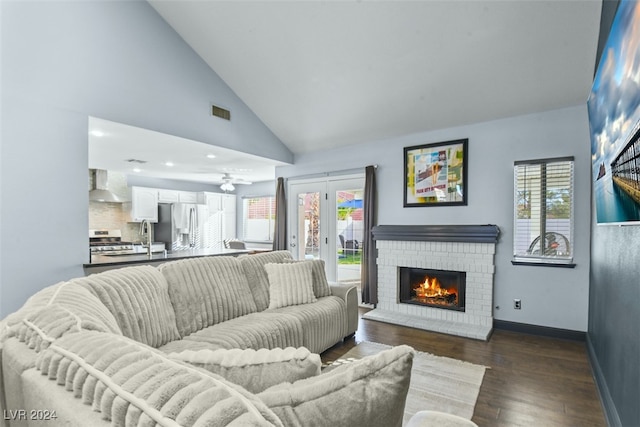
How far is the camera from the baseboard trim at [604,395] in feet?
6.35

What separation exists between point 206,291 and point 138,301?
1.94 feet

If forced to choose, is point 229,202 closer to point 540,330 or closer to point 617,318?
point 540,330

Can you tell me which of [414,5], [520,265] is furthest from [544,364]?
[414,5]

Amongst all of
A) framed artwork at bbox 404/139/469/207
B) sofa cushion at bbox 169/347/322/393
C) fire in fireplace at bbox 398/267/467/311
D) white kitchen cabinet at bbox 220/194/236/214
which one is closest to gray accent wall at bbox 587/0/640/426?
fire in fireplace at bbox 398/267/467/311

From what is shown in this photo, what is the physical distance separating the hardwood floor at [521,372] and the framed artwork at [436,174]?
1.69m

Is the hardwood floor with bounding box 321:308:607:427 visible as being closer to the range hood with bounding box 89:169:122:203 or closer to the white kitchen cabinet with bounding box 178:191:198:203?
the range hood with bounding box 89:169:122:203

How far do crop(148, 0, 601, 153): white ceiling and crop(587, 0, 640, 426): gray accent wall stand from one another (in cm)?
50

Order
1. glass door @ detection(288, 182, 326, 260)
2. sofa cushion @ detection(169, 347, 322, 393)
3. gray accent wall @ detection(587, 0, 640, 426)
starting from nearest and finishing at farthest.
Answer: sofa cushion @ detection(169, 347, 322, 393)
gray accent wall @ detection(587, 0, 640, 426)
glass door @ detection(288, 182, 326, 260)

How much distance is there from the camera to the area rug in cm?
223

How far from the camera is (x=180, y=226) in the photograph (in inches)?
298

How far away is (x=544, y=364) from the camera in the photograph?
9.65ft

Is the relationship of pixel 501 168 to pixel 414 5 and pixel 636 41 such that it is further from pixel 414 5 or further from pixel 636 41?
pixel 636 41

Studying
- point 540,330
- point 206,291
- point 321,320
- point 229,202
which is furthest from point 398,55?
point 229,202

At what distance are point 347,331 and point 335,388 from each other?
293cm
